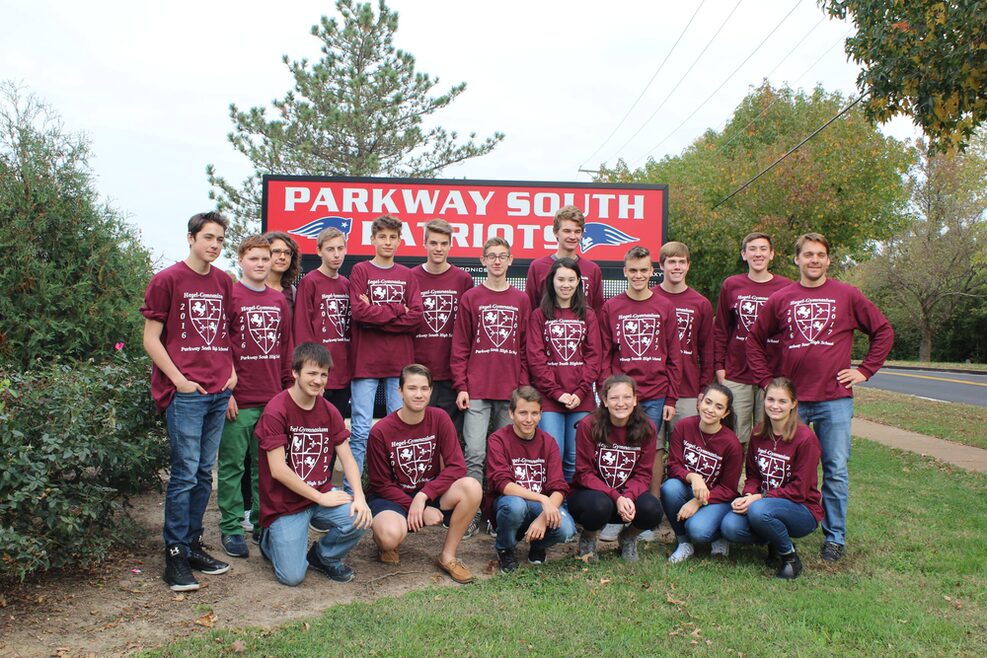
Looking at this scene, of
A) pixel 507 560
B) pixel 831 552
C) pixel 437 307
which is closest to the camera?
pixel 507 560

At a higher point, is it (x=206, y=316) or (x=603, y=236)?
(x=603, y=236)

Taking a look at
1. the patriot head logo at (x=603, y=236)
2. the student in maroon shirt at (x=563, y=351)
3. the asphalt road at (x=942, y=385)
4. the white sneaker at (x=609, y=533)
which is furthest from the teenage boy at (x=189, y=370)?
the asphalt road at (x=942, y=385)

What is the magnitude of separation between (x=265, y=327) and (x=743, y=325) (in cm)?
339

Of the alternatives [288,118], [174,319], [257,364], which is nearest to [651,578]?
[257,364]

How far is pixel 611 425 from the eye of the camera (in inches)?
200

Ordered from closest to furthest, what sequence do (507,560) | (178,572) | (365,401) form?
(178,572)
(507,560)
(365,401)

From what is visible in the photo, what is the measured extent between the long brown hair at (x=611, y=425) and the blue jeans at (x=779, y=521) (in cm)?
79

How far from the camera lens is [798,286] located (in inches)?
209

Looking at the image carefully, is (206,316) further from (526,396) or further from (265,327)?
(526,396)

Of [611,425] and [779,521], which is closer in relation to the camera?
[779,521]

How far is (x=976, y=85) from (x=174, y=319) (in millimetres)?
7065

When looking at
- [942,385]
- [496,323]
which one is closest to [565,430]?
[496,323]

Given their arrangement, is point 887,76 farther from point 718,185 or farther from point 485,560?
point 718,185

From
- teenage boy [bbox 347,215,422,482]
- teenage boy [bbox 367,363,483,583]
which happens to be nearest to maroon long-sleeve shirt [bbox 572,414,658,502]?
teenage boy [bbox 367,363,483,583]
